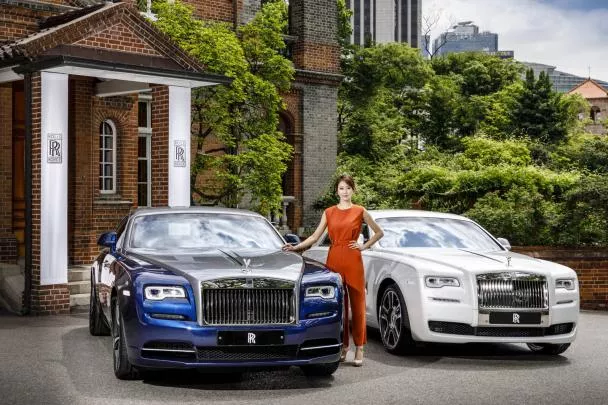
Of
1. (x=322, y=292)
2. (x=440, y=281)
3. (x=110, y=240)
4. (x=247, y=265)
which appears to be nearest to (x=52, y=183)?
(x=110, y=240)

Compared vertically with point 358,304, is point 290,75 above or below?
above

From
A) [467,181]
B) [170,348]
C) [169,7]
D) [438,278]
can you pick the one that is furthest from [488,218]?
[170,348]

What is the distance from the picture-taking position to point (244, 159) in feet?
72.5

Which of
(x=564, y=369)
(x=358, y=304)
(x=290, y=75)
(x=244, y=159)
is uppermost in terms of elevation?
(x=290, y=75)

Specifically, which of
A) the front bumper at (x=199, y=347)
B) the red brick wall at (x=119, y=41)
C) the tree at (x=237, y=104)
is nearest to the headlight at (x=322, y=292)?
the front bumper at (x=199, y=347)

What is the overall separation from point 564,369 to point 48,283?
8.13 metres

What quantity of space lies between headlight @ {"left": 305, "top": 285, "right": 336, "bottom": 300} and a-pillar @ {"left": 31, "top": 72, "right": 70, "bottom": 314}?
23.4ft

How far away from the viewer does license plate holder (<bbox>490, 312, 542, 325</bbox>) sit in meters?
10.4

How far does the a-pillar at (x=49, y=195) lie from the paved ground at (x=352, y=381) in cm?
307

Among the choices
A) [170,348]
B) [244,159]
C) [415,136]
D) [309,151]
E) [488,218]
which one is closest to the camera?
[170,348]

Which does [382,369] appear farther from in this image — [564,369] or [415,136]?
[415,136]

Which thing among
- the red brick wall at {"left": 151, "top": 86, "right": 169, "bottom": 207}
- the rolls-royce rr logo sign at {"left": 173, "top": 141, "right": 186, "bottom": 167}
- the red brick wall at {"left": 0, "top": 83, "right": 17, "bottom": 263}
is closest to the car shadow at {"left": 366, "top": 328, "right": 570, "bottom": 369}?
the rolls-royce rr logo sign at {"left": 173, "top": 141, "right": 186, "bottom": 167}

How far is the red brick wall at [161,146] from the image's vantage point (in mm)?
17266

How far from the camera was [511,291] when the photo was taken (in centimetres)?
1045
